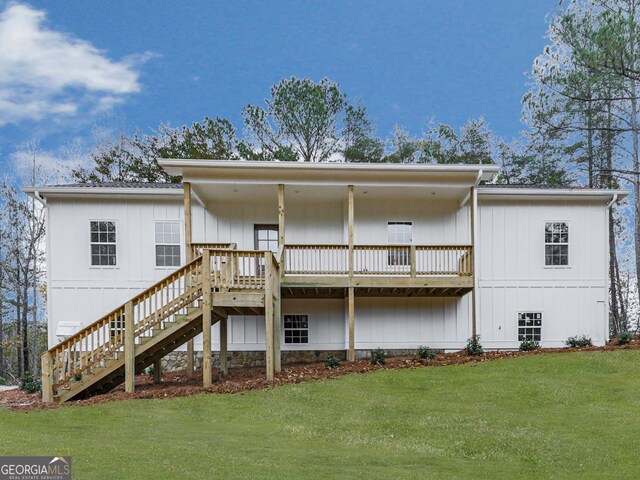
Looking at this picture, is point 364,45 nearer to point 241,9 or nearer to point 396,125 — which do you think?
point 241,9

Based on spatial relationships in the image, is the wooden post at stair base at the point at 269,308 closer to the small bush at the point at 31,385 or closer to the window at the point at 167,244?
the window at the point at 167,244

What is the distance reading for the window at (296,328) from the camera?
1806 centimetres

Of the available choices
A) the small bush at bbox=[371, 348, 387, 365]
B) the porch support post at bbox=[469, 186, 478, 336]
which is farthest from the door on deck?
the porch support post at bbox=[469, 186, 478, 336]

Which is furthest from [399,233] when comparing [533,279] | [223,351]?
[223,351]

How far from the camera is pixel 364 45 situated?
42.8 metres

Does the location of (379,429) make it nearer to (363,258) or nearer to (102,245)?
(363,258)

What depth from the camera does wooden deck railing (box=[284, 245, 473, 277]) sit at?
1648 centimetres

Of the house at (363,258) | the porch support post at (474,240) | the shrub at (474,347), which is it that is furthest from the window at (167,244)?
the shrub at (474,347)

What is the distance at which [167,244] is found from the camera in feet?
58.4

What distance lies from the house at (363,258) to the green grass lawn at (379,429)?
3.43 meters

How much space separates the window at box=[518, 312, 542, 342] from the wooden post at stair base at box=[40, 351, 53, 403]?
43.4 ft

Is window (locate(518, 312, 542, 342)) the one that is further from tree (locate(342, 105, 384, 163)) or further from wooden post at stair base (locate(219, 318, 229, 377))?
tree (locate(342, 105, 384, 163))

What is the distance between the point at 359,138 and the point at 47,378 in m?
20.7

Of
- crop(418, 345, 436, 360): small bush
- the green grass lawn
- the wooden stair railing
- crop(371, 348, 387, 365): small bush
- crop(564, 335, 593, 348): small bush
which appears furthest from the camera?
crop(564, 335, 593, 348): small bush
